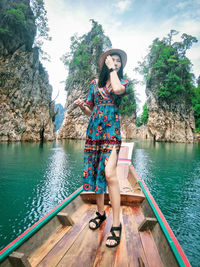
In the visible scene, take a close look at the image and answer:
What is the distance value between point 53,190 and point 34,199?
28.4 inches

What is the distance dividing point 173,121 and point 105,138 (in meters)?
32.2

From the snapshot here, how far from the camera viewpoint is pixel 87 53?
30.7m

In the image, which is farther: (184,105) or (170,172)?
(184,105)

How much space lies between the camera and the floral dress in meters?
1.70

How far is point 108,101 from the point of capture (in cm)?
180

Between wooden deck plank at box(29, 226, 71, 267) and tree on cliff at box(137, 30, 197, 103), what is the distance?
3068 cm

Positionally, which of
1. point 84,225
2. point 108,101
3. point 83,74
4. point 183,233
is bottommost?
point 183,233

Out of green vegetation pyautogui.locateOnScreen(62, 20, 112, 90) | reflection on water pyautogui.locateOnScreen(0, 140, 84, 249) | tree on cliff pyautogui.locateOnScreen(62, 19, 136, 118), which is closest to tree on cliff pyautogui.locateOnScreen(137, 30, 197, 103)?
tree on cliff pyautogui.locateOnScreen(62, 19, 136, 118)

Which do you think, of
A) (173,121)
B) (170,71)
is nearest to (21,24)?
(170,71)

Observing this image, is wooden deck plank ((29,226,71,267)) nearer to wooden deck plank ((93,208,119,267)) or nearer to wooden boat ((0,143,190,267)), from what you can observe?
wooden boat ((0,143,190,267))

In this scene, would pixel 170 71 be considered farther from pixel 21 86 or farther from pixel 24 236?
pixel 24 236

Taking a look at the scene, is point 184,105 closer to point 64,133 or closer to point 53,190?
point 64,133

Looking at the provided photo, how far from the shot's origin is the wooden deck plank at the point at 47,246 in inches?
50.6

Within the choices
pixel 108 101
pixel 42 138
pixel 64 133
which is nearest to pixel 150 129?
pixel 64 133
